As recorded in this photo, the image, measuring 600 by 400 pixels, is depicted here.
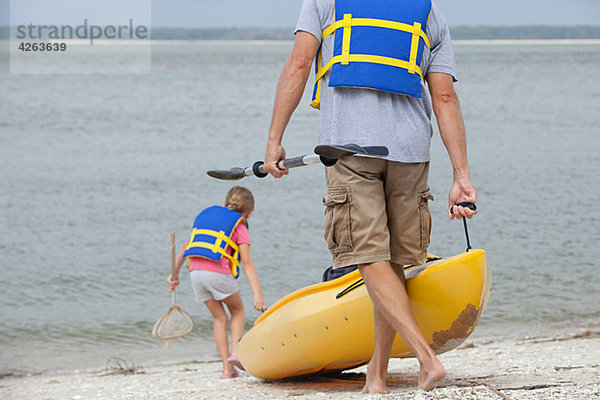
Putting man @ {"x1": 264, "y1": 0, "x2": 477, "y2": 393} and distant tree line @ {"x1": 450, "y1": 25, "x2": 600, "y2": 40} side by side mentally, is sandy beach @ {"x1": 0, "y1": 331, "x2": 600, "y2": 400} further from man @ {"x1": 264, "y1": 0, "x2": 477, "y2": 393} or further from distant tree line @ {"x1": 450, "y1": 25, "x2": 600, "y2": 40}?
distant tree line @ {"x1": 450, "y1": 25, "x2": 600, "y2": 40}

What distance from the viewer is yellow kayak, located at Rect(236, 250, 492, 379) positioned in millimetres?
3389

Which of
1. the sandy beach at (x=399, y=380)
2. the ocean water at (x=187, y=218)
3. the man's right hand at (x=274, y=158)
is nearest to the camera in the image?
the sandy beach at (x=399, y=380)

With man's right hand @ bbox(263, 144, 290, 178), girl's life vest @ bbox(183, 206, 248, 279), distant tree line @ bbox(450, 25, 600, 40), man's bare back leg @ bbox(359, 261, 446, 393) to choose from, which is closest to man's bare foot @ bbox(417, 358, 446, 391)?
man's bare back leg @ bbox(359, 261, 446, 393)

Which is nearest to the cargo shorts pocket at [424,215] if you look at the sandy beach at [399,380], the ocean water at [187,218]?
the sandy beach at [399,380]

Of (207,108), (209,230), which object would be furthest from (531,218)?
(207,108)

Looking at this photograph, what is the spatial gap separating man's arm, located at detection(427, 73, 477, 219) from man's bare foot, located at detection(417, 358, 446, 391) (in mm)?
579

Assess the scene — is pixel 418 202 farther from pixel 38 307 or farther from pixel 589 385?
pixel 38 307

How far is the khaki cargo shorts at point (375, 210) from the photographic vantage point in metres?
3.16

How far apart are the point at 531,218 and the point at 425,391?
10.9 m

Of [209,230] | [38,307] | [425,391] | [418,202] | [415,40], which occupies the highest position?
[415,40]

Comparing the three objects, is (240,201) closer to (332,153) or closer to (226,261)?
(226,261)

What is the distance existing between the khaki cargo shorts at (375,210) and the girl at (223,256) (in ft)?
7.09

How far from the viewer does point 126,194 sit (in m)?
15.7

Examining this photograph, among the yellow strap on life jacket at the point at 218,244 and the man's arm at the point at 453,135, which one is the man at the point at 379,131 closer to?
the man's arm at the point at 453,135
